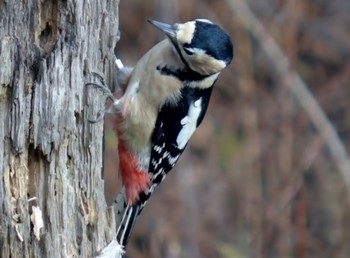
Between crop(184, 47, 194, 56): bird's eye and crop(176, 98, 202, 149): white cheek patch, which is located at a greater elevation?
crop(184, 47, 194, 56): bird's eye

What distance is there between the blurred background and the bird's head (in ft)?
6.31

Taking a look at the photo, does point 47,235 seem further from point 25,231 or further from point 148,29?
point 148,29

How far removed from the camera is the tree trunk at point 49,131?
3562mm

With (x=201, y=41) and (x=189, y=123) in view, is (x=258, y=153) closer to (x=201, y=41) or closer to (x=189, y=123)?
(x=189, y=123)

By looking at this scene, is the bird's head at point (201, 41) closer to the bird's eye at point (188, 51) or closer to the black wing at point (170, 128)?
the bird's eye at point (188, 51)

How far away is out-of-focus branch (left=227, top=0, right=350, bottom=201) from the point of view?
6.48 m

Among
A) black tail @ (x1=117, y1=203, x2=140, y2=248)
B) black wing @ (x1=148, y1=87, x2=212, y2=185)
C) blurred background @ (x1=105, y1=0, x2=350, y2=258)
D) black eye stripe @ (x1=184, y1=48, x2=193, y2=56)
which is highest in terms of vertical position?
black eye stripe @ (x1=184, y1=48, x2=193, y2=56)

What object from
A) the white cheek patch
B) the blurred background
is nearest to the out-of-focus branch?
the blurred background

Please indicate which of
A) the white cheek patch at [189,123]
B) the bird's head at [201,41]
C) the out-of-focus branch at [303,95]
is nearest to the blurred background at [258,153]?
the out-of-focus branch at [303,95]

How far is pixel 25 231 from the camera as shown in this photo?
3594mm

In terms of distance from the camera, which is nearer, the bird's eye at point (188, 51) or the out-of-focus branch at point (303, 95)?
the bird's eye at point (188, 51)

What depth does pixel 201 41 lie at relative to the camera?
416cm

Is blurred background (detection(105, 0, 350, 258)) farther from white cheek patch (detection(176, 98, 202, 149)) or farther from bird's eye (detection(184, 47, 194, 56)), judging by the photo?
bird's eye (detection(184, 47, 194, 56))

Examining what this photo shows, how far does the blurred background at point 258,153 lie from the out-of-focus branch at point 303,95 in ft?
0.07
